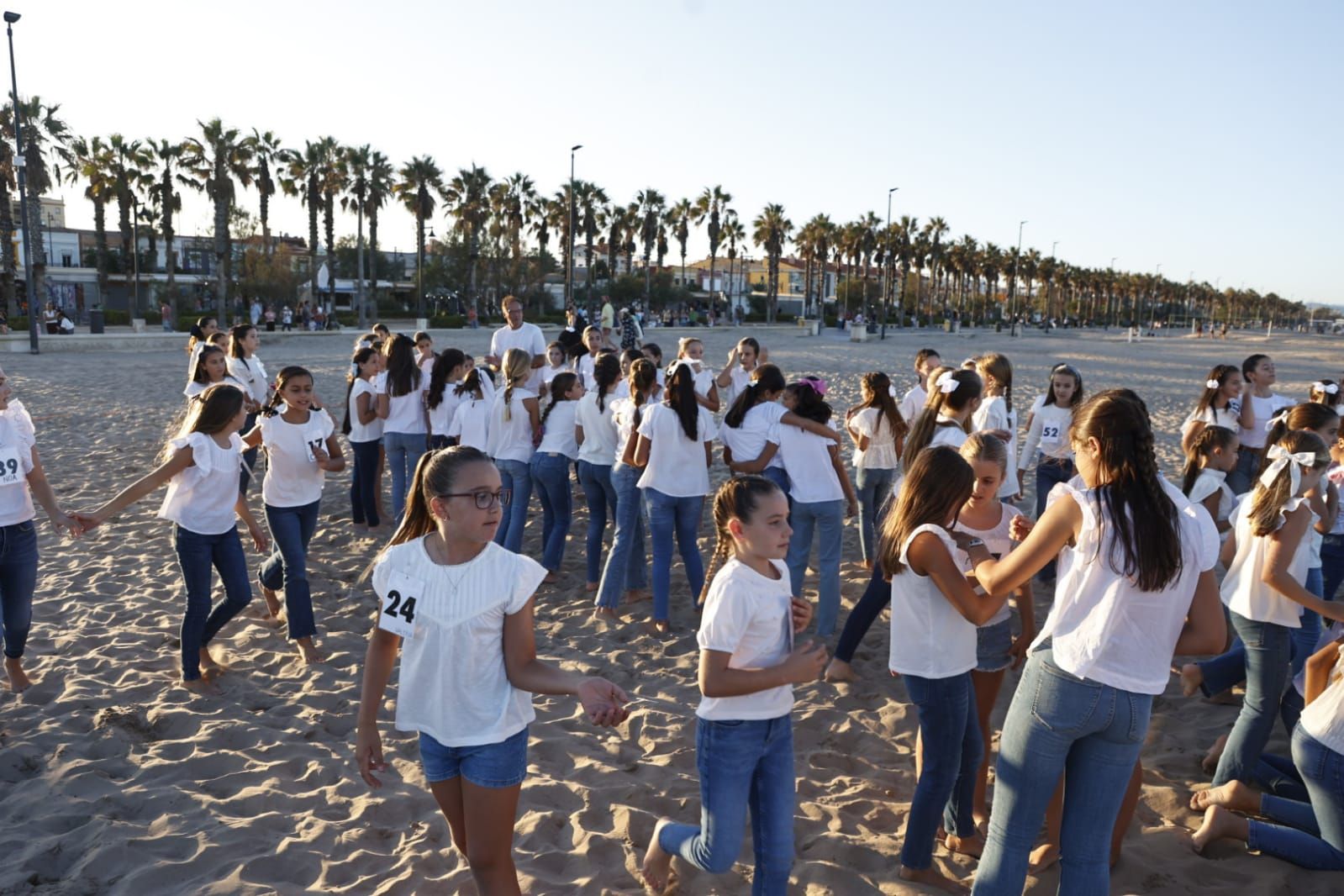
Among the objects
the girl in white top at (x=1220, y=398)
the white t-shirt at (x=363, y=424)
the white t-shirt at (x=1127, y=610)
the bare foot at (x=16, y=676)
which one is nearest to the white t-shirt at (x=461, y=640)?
the white t-shirt at (x=1127, y=610)

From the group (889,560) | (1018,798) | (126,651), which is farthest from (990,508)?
(126,651)

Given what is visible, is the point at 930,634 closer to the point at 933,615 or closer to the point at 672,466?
the point at 933,615

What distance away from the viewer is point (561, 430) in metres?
6.77

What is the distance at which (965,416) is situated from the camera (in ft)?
18.3

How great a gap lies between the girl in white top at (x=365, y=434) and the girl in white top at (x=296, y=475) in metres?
2.36

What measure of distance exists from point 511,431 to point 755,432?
2.14m

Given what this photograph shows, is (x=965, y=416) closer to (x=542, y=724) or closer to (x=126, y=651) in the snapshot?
(x=542, y=724)

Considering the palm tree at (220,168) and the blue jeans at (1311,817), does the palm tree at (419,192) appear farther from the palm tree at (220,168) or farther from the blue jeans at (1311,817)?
the blue jeans at (1311,817)

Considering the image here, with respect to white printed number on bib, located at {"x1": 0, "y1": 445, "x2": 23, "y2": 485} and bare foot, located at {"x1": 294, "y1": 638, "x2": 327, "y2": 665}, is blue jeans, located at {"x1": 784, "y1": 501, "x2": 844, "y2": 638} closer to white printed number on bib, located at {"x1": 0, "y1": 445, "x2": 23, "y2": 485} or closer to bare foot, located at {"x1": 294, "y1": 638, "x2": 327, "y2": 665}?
bare foot, located at {"x1": 294, "y1": 638, "x2": 327, "y2": 665}

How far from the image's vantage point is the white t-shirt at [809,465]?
555 centimetres

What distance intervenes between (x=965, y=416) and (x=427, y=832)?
3.87 metres

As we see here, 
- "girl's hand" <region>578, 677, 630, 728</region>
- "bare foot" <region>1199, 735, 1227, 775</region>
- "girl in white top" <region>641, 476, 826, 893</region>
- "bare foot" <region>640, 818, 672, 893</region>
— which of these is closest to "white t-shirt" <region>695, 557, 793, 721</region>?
"girl in white top" <region>641, 476, 826, 893</region>

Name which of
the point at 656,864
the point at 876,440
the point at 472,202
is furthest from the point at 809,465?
the point at 472,202

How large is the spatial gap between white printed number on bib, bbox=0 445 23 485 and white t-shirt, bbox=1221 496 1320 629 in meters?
5.87
